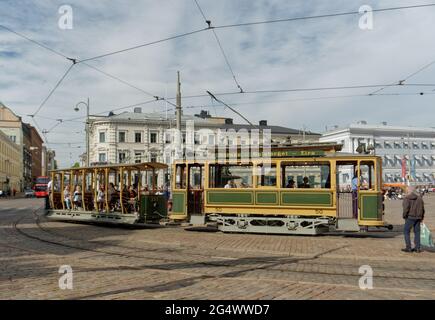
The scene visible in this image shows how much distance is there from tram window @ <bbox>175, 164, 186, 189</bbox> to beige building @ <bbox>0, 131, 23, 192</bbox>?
65.5 meters

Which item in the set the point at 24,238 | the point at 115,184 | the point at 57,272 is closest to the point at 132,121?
the point at 115,184

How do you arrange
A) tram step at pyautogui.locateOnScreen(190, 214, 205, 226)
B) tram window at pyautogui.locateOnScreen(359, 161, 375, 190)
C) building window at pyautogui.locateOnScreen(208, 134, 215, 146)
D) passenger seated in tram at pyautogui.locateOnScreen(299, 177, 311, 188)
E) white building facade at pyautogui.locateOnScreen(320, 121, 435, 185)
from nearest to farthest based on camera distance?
tram window at pyautogui.locateOnScreen(359, 161, 375, 190) → passenger seated in tram at pyautogui.locateOnScreen(299, 177, 311, 188) → tram step at pyautogui.locateOnScreen(190, 214, 205, 226) → building window at pyautogui.locateOnScreen(208, 134, 215, 146) → white building facade at pyautogui.locateOnScreen(320, 121, 435, 185)

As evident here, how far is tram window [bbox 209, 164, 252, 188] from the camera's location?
14.8 m

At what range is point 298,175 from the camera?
1446 cm

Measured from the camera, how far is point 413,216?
10.8 m

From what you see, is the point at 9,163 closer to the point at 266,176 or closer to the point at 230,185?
the point at 230,185

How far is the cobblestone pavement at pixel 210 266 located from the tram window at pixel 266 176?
1.73 meters

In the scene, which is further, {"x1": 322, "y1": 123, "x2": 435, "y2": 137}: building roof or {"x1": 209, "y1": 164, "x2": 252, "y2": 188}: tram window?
{"x1": 322, "y1": 123, "x2": 435, "y2": 137}: building roof

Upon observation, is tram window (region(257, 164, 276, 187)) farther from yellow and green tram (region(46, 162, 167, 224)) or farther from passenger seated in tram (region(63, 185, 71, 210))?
passenger seated in tram (region(63, 185, 71, 210))

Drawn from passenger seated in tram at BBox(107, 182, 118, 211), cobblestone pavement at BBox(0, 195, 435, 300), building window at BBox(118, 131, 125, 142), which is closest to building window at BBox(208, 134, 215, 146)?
building window at BBox(118, 131, 125, 142)

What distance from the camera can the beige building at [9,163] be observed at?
7564cm

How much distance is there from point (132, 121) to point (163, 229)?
5348 cm

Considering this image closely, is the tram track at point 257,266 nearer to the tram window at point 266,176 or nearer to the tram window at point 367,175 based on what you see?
the tram window at point 367,175

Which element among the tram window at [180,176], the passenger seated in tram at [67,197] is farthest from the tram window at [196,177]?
the passenger seated in tram at [67,197]
